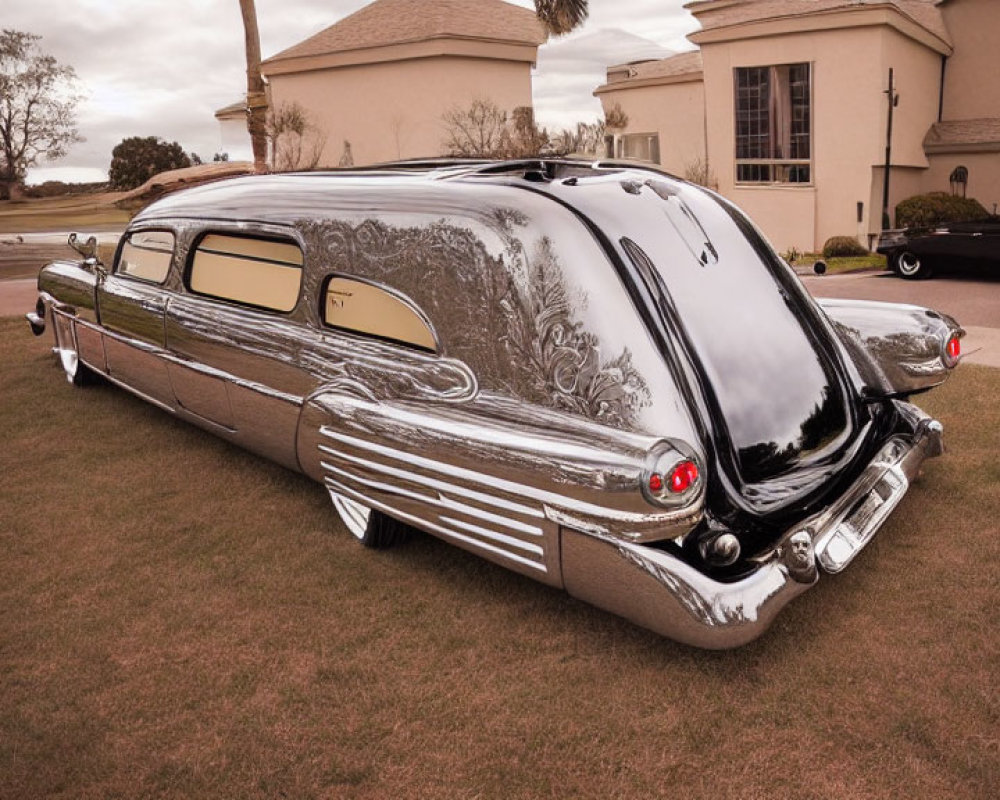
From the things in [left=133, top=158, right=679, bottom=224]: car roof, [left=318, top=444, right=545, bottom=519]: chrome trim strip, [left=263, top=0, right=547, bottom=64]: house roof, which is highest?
[left=263, top=0, right=547, bottom=64]: house roof

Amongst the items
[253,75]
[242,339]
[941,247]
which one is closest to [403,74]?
[253,75]

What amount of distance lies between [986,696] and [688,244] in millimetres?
1751

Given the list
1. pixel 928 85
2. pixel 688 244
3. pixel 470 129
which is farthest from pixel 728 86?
pixel 688 244

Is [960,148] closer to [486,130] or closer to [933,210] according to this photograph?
[933,210]

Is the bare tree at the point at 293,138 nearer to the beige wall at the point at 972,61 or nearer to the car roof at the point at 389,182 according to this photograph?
the beige wall at the point at 972,61

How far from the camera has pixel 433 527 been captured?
3.14m

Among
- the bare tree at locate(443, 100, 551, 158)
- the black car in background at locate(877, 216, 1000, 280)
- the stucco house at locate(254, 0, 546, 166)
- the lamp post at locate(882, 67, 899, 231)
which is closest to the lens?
the black car in background at locate(877, 216, 1000, 280)

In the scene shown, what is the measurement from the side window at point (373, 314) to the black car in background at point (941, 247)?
36.4ft

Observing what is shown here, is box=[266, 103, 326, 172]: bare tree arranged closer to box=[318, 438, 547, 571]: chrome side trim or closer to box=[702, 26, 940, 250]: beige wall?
box=[702, 26, 940, 250]: beige wall

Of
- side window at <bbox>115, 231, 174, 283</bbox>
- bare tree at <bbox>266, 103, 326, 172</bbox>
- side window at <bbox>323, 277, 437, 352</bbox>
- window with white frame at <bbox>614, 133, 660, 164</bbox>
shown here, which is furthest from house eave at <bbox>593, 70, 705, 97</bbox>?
side window at <bbox>323, 277, 437, 352</bbox>

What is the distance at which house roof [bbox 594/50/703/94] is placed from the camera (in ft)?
81.5

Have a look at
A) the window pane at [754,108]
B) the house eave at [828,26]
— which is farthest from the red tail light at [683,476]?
the window pane at [754,108]

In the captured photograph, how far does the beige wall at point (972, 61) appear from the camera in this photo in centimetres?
2073

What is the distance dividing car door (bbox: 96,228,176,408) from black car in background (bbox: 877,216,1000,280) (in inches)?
435
